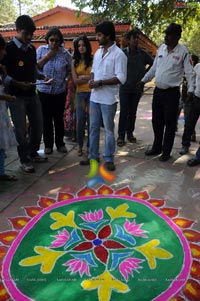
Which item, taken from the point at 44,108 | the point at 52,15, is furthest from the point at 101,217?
the point at 52,15

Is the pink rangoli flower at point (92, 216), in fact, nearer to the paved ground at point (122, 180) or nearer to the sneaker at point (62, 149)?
the paved ground at point (122, 180)

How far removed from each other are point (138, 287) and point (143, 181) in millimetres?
1709

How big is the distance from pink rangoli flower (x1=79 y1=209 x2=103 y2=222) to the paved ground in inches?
21.0

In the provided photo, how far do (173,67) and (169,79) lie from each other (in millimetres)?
155

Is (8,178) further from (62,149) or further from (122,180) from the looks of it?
(122,180)

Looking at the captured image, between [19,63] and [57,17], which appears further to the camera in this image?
[57,17]

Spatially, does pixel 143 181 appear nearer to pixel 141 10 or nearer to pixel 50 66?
pixel 50 66

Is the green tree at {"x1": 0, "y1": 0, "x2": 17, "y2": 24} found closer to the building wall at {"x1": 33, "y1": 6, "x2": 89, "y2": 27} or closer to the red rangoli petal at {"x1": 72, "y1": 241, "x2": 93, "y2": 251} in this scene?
the building wall at {"x1": 33, "y1": 6, "x2": 89, "y2": 27}

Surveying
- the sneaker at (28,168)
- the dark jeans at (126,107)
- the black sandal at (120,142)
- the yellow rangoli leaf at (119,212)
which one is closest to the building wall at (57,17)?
the dark jeans at (126,107)

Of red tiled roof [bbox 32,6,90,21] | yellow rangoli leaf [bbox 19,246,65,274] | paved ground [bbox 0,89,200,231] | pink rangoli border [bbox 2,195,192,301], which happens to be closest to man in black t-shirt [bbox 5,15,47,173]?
paved ground [bbox 0,89,200,231]

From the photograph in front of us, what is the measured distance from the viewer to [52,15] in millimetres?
18656

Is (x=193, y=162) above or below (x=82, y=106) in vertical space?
below

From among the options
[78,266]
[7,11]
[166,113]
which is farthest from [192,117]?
[7,11]

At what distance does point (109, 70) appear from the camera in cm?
347
